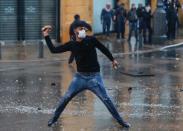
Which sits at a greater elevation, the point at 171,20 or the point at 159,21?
the point at 159,21

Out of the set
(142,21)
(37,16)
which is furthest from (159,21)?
(37,16)

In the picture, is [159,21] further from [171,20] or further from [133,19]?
[171,20]

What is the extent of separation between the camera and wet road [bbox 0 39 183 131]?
11461mm

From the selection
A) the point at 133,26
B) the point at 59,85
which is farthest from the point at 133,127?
the point at 133,26

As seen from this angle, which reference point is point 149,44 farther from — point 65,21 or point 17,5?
point 17,5

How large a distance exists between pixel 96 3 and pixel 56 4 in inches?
147

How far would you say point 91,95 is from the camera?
48.3 feet

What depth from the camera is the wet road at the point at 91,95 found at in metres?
11.5

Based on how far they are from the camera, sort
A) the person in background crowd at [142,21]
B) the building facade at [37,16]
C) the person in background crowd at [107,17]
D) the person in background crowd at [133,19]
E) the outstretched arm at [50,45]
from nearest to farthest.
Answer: the outstretched arm at [50,45] < the building facade at [37,16] < the person in background crowd at [142,21] < the person in background crowd at [133,19] < the person in background crowd at [107,17]

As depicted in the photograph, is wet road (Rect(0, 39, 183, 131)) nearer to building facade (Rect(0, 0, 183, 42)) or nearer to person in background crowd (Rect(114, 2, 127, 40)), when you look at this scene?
building facade (Rect(0, 0, 183, 42))

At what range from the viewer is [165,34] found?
32219mm

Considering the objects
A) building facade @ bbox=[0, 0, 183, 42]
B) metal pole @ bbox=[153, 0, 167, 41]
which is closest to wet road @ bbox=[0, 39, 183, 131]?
building facade @ bbox=[0, 0, 183, 42]

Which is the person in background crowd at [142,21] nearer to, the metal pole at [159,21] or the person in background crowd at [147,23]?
the person in background crowd at [147,23]

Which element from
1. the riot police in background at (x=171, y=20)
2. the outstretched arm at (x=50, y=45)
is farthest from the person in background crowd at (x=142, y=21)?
the outstretched arm at (x=50, y=45)
